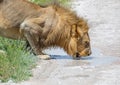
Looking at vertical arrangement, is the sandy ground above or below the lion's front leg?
below

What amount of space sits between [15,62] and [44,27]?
1.43 metres

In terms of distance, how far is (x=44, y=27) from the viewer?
9805mm

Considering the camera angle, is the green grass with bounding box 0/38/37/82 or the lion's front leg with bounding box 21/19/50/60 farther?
the lion's front leg with bounding box 21/19/50/60

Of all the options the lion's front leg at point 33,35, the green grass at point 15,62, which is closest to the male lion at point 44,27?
the lion's front leg at point 33,35

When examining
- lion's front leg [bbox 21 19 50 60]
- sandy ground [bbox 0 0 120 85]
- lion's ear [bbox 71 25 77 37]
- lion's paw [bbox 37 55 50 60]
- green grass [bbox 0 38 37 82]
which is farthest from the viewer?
lion's ear [bbox 71 25 77 37]

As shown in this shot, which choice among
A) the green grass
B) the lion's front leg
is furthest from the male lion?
the green grass

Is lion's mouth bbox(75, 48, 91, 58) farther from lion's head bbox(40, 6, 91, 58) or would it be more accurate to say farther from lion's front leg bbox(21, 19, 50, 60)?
lion's front leg bbox(21, 19, 50, 60)

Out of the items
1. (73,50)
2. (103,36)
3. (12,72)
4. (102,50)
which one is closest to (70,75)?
(12,72)

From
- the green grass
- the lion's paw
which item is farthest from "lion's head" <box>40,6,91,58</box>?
the green grass

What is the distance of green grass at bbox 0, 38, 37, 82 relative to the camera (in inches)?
316

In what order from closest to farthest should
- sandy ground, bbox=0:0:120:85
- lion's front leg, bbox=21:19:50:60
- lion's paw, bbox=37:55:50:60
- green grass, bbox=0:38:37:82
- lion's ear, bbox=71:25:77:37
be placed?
sandy ground, bbox=0:0:120:85 < green grass, bbox=0:38:37:82 < lion's paw, bbox=37:55:50:60 < lion's front leg, bbox=21:19:50:60 < lion's ear, bbox=71:25:77:37

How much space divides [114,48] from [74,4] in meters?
5.89

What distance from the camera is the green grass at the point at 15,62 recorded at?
8.03 m

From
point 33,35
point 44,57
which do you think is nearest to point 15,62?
point 44,57
